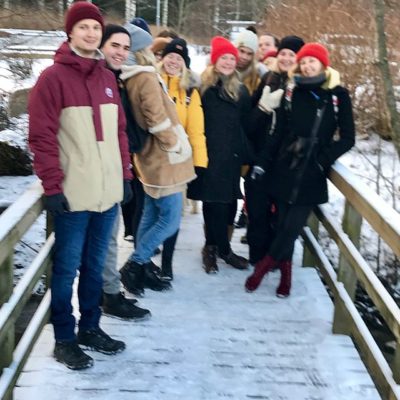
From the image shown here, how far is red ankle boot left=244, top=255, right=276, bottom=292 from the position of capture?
14.3 ft

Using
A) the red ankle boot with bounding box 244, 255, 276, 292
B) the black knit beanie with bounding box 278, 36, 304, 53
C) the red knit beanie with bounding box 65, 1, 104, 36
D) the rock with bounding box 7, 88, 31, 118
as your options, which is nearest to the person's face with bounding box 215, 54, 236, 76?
the black knit beanie with bounding box 278, 36, 304, 53

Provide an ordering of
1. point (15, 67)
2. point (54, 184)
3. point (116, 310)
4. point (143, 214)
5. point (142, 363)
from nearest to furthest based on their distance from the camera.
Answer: point (54, 184) < point (142, 363) < point (116, 310) < point (143, 214) < point (15, 67)

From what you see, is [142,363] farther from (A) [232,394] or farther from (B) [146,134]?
(B) [146,134]

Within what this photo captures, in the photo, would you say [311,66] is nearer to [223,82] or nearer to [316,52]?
[316,52]

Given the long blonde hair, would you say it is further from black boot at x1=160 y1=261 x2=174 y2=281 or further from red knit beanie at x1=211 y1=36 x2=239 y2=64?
black boot at x1=160 y1=261 x2=174 y2=281

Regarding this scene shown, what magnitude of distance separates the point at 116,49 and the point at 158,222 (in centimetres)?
117

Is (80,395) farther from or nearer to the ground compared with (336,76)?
nearer to the ground

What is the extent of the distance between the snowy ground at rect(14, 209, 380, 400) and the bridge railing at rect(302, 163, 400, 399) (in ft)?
0.57

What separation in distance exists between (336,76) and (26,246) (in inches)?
232

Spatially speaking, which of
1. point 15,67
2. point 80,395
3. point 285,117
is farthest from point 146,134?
point 15,67

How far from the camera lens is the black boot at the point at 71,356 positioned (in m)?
3.34

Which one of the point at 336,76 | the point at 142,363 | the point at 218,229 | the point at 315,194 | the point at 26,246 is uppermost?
the point at 336,76

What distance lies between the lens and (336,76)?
3.94m

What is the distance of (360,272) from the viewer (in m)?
3.47
